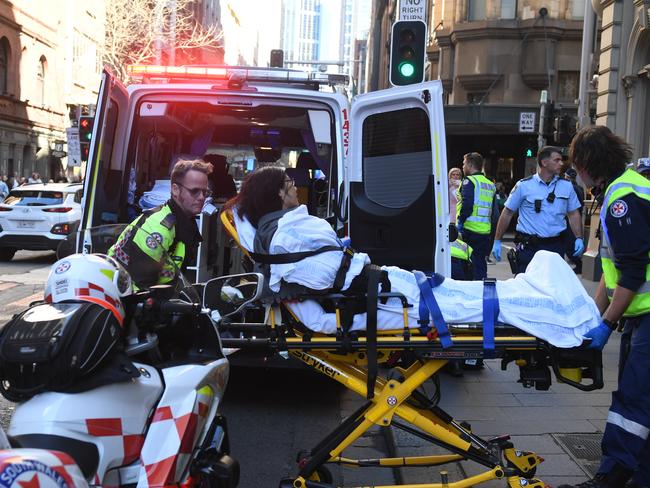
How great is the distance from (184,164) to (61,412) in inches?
87.0

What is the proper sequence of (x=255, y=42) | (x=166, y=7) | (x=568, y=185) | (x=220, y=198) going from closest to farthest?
(x=568, y=185)
(x=220, y=198)
(x=166, y=7)
(x=255, y=42)

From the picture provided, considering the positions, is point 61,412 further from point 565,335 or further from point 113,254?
point 565,335

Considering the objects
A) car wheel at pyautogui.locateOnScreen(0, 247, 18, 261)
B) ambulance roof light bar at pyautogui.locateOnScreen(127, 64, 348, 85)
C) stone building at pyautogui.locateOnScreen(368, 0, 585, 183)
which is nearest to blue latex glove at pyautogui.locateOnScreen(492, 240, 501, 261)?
ambulance roof light bar at pyautogui.locateOnScreen(127, 64, 348, 85)

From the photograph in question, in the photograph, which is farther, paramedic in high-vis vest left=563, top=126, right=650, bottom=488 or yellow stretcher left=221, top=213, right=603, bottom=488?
paramedic in high-vis vest left=563, top=126, right=650, bottom=488

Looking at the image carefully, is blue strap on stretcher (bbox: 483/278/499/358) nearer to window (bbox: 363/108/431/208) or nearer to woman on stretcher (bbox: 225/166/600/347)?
woman on stretcher (bbox: 225/166/600/347)

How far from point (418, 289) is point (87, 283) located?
1.65m

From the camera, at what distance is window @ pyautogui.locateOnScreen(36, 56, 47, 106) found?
44.2 m

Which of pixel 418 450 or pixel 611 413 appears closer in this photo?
pixel 611 413

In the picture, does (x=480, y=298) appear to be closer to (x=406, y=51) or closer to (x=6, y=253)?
(x=406, y=51)

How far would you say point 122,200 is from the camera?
23.5 ft

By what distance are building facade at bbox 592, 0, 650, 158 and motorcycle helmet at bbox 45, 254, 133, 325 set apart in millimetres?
13295

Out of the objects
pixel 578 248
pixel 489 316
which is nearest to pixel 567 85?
pixel 578 248

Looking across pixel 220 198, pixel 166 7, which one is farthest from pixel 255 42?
pixel 220 198

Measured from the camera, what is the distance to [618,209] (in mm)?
4117
